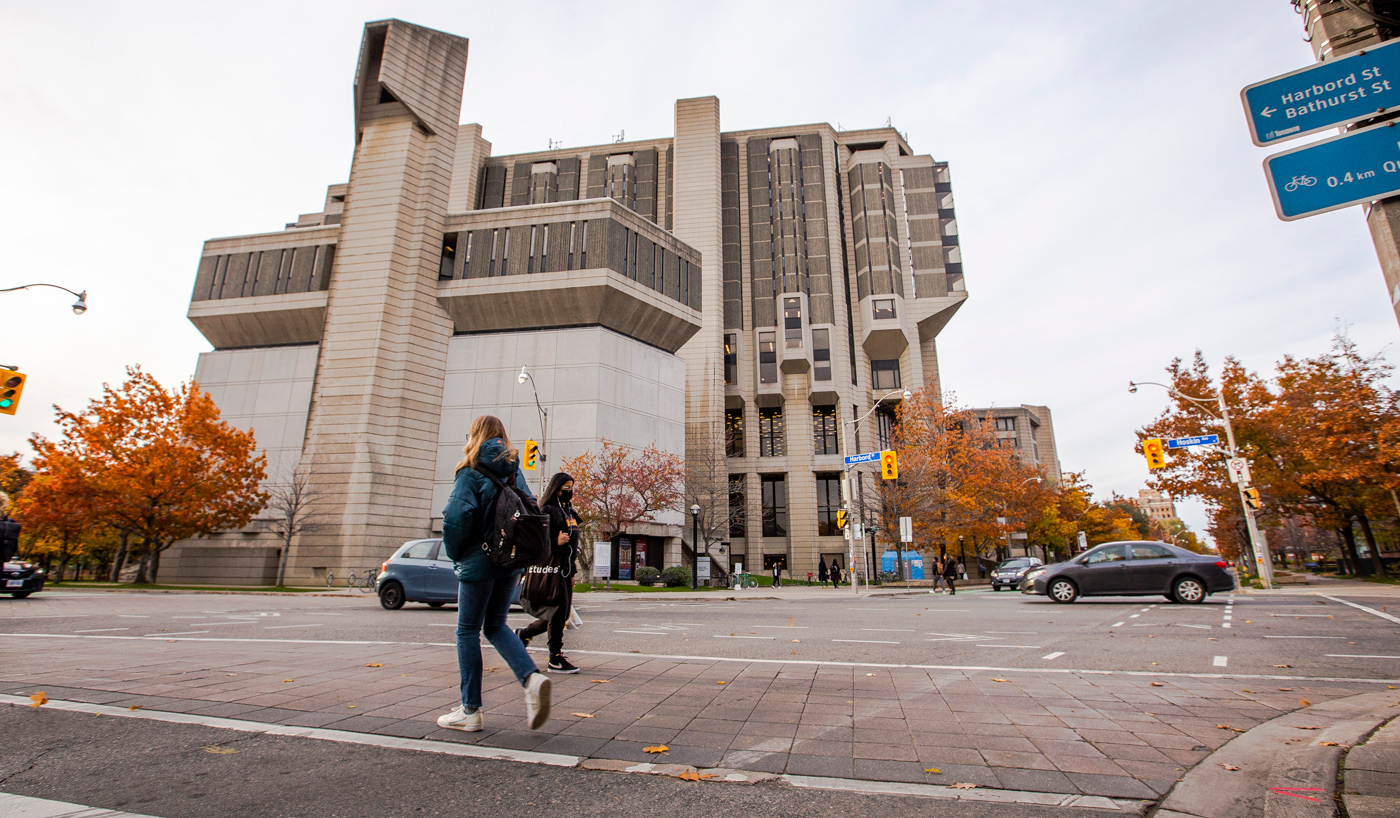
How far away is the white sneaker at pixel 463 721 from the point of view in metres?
3.79

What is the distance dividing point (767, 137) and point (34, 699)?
67209mm

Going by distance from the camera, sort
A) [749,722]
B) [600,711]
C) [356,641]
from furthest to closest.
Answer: [356,641] < [600,711] < [749,722]

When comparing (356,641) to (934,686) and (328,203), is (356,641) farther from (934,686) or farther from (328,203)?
(328,203)

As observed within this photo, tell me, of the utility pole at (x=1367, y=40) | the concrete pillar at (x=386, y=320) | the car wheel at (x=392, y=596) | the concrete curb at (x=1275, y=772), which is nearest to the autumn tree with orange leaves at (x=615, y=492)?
the concrete pillar at (x=386, y=320)

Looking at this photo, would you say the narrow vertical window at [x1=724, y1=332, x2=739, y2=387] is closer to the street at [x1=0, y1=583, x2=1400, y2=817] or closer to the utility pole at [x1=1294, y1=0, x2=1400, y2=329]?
the street at [x1=0, y1=583, x2=1400, y2=817]

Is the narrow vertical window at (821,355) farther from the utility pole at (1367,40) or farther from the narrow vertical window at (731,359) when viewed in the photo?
the utility pole at (1367,40)

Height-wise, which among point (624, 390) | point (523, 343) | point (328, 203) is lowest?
point (624, 390)

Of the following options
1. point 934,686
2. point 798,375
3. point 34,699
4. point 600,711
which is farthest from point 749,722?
point 798,375

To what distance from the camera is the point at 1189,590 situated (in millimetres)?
15023

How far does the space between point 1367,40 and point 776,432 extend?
51979 mm

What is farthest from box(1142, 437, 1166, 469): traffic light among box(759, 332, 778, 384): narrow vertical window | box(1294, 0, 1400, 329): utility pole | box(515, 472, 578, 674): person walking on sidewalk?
box(759, 332, 778, 384): narrow vertical window

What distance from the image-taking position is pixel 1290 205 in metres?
4.57

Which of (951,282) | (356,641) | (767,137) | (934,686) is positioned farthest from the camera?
(767,137)

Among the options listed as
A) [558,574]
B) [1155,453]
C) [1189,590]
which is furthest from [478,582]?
[1155,453]
